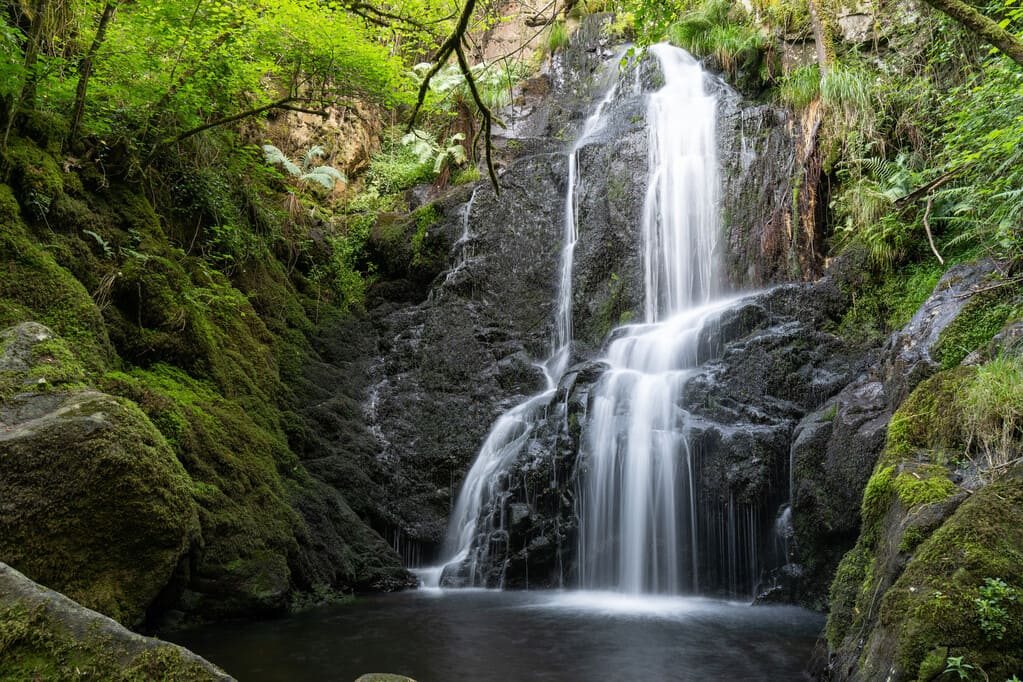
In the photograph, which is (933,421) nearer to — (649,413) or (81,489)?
(649,413)

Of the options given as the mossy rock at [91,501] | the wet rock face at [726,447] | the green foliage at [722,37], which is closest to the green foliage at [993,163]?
the wet rock face at [726,447]

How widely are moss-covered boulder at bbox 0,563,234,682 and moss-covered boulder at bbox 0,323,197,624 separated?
2.10 meters

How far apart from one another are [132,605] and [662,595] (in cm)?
512

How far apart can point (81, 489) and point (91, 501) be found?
12 cm

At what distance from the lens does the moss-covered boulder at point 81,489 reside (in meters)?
4.23

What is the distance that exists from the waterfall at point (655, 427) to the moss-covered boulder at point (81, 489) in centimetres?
464

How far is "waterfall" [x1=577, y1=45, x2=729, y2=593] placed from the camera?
748 centimetres

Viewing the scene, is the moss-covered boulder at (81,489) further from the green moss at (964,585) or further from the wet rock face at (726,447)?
the green moss at (964,585)

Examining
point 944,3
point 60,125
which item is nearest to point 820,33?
point 944,3

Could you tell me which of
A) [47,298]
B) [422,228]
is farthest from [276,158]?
[47,298]

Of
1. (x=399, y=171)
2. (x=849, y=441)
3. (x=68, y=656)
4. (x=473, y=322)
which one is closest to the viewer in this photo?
(x=68, y=656)

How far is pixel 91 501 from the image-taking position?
450cm


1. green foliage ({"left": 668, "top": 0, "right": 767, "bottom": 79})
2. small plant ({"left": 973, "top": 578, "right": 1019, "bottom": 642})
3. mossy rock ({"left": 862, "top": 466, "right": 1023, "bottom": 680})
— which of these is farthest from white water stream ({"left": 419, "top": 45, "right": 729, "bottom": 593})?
small plant ({"left": 973, "top": 578, "right": 1019, "bottom": 642})

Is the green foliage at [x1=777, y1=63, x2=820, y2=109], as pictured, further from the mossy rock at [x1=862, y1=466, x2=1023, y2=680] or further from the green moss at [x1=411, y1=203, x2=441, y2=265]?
the mossy rock at [x1=862, y1=466, x2=1023, y2=680]
